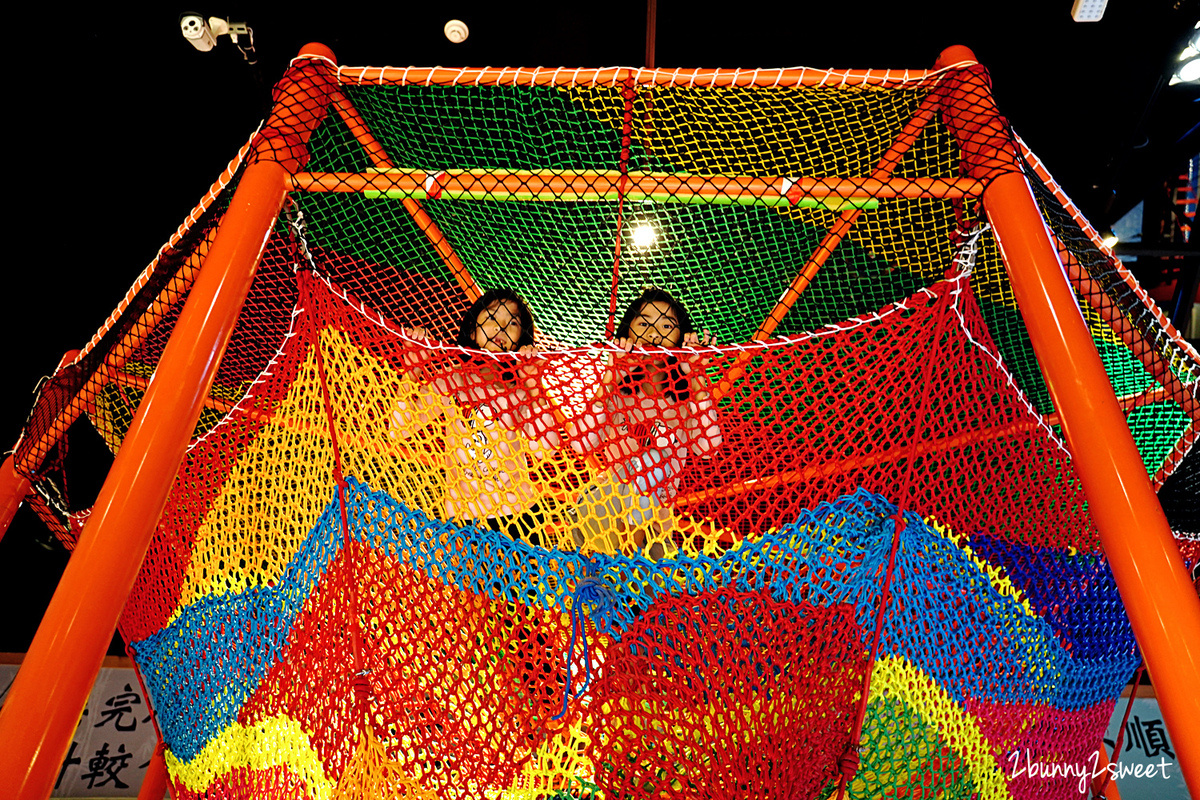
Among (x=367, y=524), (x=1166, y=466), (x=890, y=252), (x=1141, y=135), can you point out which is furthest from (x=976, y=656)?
(x=1141, y=135)

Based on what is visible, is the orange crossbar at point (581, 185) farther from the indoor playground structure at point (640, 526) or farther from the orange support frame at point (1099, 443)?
the orange support frame at point (1099, 443)

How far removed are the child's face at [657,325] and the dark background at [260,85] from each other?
1.86 metres

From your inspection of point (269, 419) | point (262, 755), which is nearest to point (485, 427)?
point (269, 419)

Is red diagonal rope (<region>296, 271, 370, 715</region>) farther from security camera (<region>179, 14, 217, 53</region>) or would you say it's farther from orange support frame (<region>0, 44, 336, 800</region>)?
security camera (<region>179, 14, 217, 53</region>)

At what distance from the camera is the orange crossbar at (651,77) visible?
1425 millimetres

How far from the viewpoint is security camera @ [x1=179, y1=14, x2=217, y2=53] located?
319cm

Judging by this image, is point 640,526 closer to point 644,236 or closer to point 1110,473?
point 1110,473

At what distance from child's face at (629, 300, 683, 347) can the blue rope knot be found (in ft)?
2.65

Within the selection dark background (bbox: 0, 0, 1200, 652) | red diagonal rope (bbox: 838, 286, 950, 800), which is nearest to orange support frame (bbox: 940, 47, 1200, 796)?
red diagonal rope (bbox: 838, 286, 950, 800)

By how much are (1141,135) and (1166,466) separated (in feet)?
9.04

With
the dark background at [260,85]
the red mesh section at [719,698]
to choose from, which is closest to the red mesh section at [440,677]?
the red mesh section at [719,698]

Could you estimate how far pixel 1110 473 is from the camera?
98cm

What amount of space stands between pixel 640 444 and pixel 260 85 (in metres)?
3.25

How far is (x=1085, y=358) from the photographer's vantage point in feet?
3.50
